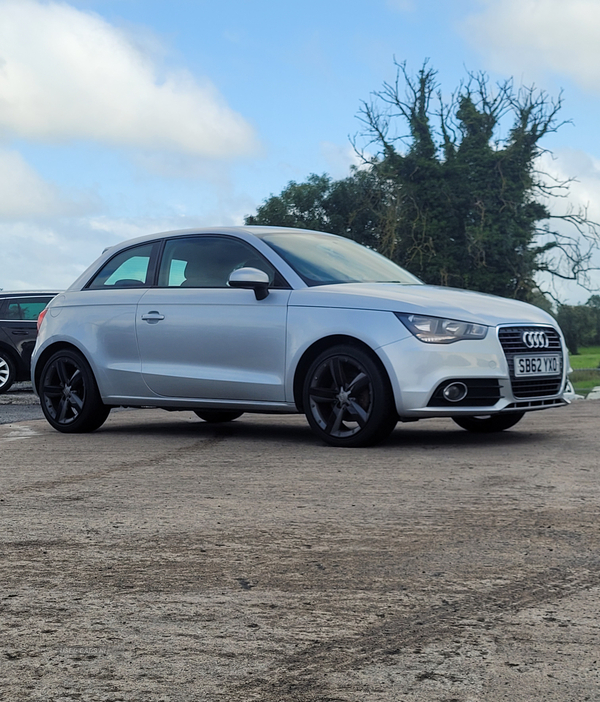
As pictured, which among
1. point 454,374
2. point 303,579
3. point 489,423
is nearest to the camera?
point 303,579

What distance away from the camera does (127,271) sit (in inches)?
352

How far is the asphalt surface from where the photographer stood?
2.60 meters

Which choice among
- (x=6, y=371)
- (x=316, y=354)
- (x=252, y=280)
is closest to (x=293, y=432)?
(x=316, y=354)

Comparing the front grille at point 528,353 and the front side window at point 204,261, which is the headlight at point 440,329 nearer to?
the front grille at point 528,353

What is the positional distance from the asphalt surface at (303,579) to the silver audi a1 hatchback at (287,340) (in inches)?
25.2

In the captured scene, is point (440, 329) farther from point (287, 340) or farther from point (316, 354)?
point (287, 340)

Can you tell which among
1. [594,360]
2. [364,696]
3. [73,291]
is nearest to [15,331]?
[73,291]

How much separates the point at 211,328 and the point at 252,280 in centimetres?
63

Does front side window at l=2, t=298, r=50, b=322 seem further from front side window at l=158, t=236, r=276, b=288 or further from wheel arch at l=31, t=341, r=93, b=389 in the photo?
front side window at l=158, t=236, r=276, b=288

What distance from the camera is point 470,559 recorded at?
3842 mm

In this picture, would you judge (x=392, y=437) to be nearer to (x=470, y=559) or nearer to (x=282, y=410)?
(x=282, y=410)

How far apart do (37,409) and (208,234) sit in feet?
Result: 17.9

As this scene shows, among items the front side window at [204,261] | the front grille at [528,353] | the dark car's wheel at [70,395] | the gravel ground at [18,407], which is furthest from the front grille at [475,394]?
the gravel ground at [18,407]

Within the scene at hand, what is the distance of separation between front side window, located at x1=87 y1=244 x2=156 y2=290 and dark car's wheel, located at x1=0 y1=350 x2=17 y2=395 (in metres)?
8.46
